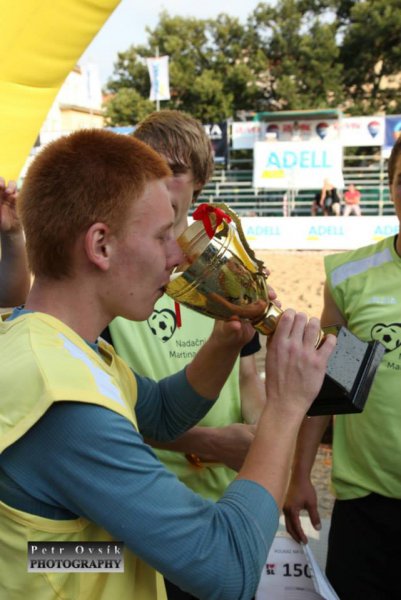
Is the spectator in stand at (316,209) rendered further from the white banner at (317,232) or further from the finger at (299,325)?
the finger at (299,325)

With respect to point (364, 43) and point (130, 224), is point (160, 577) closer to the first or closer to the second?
point (130, 224)

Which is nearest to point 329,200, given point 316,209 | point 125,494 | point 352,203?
point 316,209

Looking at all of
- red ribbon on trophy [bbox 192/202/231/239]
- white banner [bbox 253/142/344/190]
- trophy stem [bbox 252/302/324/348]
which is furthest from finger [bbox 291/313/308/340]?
white banner [bbox 253/142/344/190]

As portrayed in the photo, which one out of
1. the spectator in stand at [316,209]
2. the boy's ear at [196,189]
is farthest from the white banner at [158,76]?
the boy's ear at [196,189]

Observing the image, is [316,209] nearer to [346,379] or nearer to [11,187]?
[11,187]

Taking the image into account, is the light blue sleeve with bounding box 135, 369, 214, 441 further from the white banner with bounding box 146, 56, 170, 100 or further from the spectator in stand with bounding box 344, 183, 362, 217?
the white banner with bounding box 146, 56, 170, 100

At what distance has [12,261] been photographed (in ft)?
7.50

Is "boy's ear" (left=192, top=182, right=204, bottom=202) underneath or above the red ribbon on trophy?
above

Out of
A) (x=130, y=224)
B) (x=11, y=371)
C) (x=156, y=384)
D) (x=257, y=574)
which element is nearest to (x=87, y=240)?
(x=130, y=224)

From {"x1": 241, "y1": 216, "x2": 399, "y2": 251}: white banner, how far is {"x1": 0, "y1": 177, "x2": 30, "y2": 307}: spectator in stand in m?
16.0

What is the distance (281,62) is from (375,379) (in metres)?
37.2

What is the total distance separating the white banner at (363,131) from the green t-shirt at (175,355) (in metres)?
23.8

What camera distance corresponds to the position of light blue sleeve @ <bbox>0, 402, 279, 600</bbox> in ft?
3.26

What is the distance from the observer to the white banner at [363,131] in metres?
24.4
